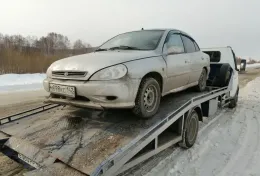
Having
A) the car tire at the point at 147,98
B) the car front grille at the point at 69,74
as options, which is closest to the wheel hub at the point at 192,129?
the car tire at the point at 147,98

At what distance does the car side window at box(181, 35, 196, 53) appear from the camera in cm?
476

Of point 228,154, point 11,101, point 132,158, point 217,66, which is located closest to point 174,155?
point 228,154

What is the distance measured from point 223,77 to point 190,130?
3.45 metres

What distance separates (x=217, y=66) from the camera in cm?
767

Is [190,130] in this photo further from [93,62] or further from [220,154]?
[93,62]

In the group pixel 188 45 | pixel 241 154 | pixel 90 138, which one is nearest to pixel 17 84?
pixel 188 45

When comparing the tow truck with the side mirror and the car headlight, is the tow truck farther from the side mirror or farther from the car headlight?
the side mirror

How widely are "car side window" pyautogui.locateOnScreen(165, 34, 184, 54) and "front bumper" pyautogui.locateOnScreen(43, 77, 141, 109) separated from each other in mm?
1191

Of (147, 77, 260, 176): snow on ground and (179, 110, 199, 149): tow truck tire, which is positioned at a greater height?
(179, 110, 199, 149): tow truck tire

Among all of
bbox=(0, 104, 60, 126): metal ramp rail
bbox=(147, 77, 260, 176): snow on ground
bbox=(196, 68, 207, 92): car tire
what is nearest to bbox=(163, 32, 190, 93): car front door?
bbox=(196, 68, 207, 92): car tire

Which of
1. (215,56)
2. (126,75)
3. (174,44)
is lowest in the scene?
(126,75)

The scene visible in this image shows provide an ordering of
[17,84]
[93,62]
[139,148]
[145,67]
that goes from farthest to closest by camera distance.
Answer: [17,84] < [145,67] < [93,62] < [139,148]

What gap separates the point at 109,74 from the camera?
9.84 ft

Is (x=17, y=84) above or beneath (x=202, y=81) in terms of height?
beneath
